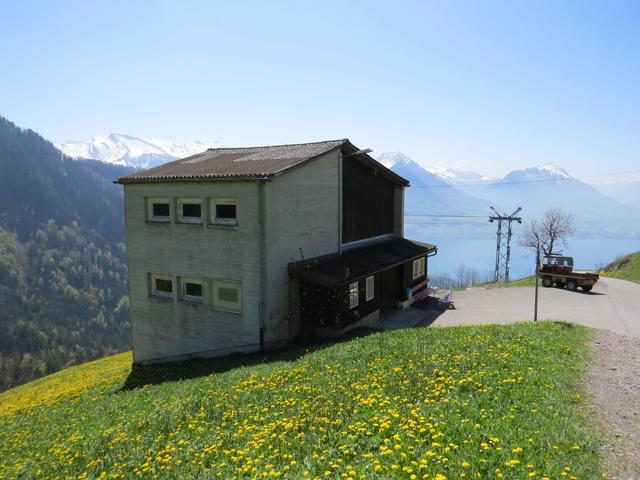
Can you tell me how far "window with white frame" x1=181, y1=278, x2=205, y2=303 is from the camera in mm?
19802

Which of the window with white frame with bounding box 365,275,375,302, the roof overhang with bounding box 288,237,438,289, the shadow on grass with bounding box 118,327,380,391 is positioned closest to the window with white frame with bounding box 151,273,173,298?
the shadow on grass with bounding box 118,327,380,391

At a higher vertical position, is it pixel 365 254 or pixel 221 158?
pixel 221 158

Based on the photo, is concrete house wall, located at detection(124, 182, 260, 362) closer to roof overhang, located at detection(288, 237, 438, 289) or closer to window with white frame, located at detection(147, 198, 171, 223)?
window with white frame, located at detection(147, 198, 171, 223)

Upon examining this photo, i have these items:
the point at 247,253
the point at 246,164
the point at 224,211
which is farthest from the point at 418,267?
the point at 224,211

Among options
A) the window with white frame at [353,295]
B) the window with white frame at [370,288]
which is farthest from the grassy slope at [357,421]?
the window with white frame at [370,288]

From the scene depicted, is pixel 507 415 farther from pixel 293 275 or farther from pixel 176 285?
pixel 176 285

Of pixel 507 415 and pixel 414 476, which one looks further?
pixel 507 415

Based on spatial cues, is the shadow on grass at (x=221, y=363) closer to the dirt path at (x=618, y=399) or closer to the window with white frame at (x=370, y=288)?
the window with white frame at (x=370, y=288)

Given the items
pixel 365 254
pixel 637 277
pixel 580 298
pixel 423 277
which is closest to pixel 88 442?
pixel 365 254

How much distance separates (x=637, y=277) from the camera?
38.7 meters

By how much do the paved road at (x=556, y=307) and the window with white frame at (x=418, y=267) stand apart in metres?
2.94

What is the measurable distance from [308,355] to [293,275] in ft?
14.3

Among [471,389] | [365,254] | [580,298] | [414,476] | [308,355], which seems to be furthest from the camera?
[580,298]

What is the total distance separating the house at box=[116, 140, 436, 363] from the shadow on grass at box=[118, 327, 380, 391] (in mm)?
599
